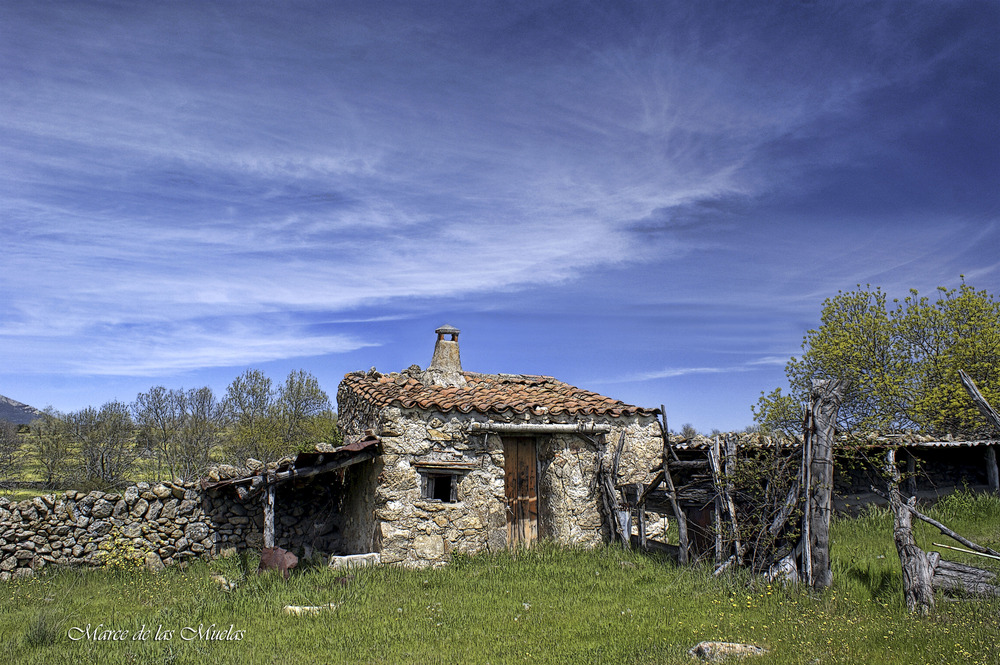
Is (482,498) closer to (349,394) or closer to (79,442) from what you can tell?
(349,394)

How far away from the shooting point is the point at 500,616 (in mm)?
7621

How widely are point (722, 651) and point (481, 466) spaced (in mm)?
5957

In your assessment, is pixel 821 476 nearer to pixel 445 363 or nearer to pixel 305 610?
pixel 305 610

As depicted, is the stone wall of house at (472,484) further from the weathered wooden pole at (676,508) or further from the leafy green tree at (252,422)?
the leafy green tree at (252,422)

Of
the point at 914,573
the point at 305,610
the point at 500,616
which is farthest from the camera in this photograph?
the point at 305,610

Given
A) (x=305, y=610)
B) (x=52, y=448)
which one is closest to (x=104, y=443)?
(x=52, y=448)

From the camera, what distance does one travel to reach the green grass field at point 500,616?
619 centimetres

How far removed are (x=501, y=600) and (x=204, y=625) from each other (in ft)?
12.1

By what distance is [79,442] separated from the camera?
36062mm

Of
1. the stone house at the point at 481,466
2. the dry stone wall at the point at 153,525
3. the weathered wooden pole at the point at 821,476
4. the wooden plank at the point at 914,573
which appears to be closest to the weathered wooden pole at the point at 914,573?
the wooden plank at the point at 914,573

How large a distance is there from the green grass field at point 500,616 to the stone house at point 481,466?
2.64 ft

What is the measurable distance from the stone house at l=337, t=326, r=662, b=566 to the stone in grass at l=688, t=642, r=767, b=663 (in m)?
5.55

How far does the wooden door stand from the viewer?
1177 centimetres

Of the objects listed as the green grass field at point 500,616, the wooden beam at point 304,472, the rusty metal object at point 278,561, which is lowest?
the green grass field at point 500,616
